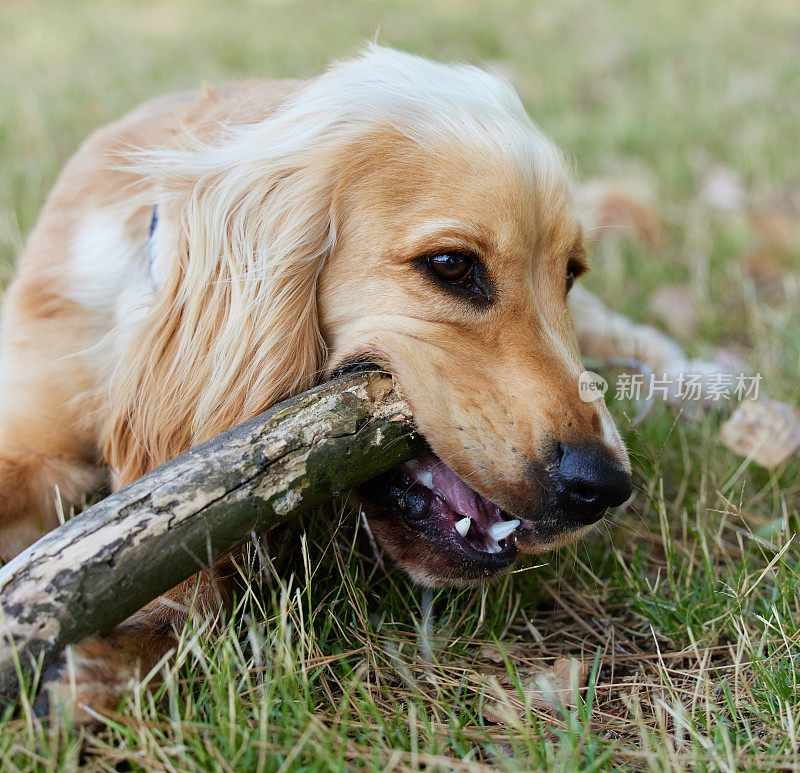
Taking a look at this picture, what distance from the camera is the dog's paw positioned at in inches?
63.0

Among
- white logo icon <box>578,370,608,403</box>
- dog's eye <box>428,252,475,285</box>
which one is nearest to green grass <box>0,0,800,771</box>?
white logo icon <box>578,370,608,403</box>

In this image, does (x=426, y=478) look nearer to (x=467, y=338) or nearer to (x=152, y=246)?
(x=467, y=338)

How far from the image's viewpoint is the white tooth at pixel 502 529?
6.81 ft

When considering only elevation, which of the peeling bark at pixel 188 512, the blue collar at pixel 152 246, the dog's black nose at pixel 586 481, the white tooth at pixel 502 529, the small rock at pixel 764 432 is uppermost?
the blue collar at pixel 152 246

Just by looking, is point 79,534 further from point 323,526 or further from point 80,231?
point 80,231

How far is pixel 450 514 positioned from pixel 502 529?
0.44ft

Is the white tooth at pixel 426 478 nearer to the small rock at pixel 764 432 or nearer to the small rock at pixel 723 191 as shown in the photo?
the small rock at pixel 764 432

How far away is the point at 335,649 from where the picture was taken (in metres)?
2.08

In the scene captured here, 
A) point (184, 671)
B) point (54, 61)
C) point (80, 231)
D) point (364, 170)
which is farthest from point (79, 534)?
point (54, 61)

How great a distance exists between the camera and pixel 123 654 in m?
1.77

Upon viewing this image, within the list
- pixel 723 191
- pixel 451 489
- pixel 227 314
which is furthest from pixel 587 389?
pixel 723 191

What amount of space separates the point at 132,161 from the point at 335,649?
5.31 feet

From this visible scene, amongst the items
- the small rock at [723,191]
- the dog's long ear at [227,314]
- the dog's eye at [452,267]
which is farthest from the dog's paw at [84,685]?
the small rock at [723,191]

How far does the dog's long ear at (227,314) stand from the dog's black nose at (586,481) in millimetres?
675
